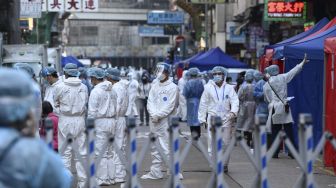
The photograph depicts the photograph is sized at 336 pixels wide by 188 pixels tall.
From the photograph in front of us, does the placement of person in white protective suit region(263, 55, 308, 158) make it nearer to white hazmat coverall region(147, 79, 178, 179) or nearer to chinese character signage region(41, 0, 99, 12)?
→ white hazmat coverall region(147, 79, 178, 179)

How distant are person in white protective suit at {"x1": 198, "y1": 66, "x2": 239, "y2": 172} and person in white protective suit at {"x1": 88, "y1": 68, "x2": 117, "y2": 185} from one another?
189 centimetres

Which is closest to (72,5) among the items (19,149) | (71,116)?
(71,116)

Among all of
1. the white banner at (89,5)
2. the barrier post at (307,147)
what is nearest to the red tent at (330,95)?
the barrier post at (307,147)

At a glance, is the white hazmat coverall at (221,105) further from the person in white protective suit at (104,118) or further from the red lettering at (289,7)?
the red lettering at (289,7)

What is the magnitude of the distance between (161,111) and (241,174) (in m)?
1.90

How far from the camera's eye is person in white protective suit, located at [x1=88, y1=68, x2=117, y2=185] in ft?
34.5

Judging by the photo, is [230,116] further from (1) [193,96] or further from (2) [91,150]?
(1) [193,96]

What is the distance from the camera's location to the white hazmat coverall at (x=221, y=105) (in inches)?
473

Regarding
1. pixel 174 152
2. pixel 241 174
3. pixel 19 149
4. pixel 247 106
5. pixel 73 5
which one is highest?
pixel 73 5

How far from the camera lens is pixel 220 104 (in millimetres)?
12094

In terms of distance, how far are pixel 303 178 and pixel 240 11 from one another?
31.9 metres

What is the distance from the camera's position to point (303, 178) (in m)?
6.86

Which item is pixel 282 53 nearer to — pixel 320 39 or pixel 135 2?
pixel 320 39

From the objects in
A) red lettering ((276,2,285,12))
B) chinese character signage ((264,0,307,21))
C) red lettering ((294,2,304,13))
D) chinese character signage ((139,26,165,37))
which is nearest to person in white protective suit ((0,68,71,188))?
chinese character signage ((264,0,307,21))
